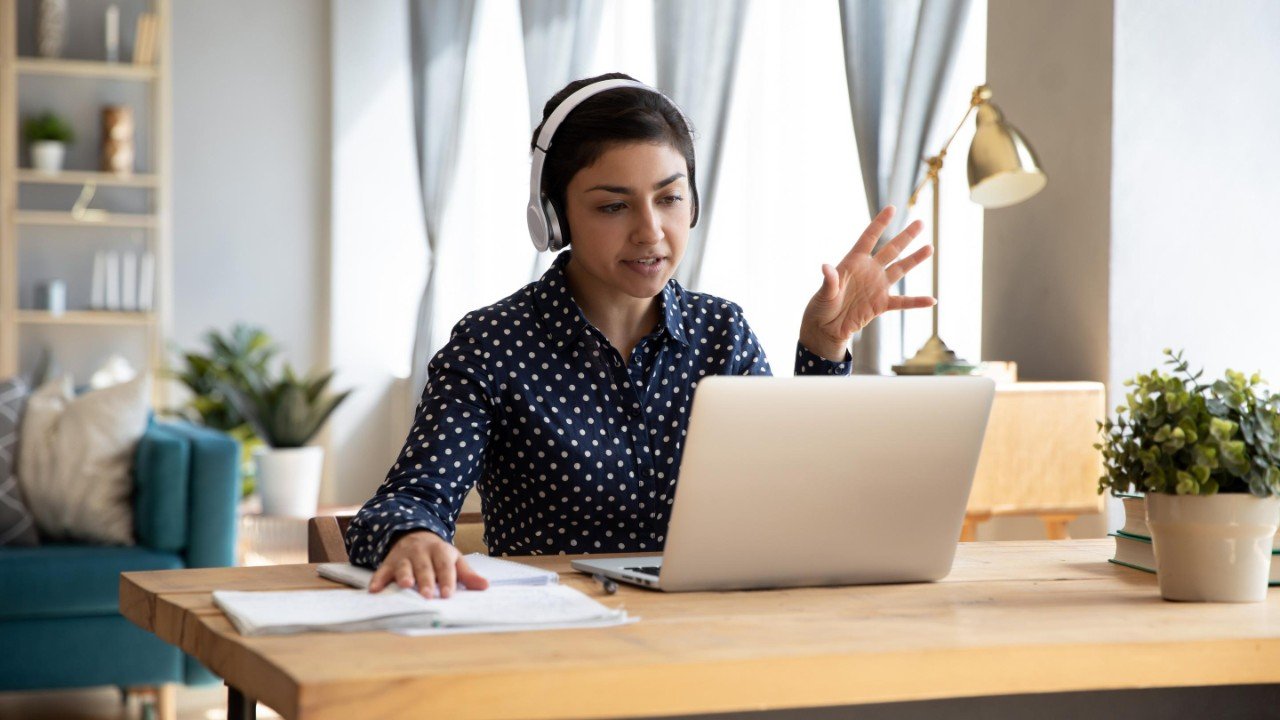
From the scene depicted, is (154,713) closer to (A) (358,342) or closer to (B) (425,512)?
(B) (425,512)

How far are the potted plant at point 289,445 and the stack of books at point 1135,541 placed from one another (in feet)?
14.0

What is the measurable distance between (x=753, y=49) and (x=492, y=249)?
211cm

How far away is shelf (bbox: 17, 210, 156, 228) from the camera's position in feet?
19.2

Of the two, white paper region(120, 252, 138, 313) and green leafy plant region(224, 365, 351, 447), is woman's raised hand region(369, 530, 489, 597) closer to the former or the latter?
green leafy plant region(224, 365, 351, 447)

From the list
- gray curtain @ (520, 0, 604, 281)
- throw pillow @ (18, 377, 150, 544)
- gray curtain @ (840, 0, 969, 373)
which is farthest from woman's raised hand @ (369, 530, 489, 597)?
gray curtain @ (520, 0, 604, 281)

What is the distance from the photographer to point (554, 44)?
5.01 metres

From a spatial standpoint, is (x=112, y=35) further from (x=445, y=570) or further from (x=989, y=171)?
(x=445, y=570)

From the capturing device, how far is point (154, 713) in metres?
3.47

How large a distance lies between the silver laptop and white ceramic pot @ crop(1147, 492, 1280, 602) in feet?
0.62

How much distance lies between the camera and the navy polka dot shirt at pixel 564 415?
168 centimetres

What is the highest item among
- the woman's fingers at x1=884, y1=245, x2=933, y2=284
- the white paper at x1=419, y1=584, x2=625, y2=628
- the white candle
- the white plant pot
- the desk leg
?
the white candle

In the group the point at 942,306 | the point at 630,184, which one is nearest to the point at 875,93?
the point at 942,306

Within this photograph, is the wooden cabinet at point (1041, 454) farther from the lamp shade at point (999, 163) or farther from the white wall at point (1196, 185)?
the lamp shade at point (999, 163)

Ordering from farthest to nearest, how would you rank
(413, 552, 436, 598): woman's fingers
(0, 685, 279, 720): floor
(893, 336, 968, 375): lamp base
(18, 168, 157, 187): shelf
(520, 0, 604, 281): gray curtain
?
(18, 168, 157, 187): shelf < (520, 0, 604, 281): gray curtain < (0, 685, 279, 720): floor < (893, 336, 968, 375): lamp base < (413, 552, 436, 598): woman's fingers
